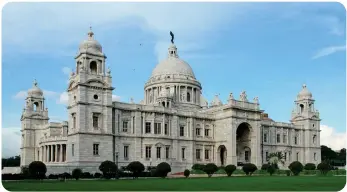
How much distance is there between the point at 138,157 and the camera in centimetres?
6450

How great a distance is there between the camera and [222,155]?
75.8 meters

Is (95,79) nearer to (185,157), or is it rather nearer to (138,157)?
(138,157)

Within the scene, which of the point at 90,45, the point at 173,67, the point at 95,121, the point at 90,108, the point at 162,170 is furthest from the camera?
the point at 173,67

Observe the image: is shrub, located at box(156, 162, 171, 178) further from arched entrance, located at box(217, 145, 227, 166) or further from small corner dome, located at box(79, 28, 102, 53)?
arched entrance, located at box(217, 145, 227, 166)

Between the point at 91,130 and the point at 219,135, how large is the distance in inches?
901

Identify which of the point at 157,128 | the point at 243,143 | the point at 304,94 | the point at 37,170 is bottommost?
the point at 37,170

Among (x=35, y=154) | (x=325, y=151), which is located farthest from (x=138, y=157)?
(x=325, y=151)

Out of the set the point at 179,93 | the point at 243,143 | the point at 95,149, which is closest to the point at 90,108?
the point at 95,149

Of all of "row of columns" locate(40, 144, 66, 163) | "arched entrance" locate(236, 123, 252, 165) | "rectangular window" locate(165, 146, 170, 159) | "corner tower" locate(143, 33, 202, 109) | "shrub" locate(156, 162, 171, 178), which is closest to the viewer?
"shrub" locate(156, 162, 171, 178)

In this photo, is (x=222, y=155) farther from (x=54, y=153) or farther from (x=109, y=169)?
(x=109, y=169)

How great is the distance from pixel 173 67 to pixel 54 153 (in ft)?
99.3

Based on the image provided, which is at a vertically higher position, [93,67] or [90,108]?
[93,67]

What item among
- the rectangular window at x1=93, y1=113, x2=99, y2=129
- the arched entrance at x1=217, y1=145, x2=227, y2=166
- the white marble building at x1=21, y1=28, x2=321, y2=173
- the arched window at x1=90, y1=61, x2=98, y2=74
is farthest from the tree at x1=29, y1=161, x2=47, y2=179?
the arched entrance at x1=217, y1=145, x2=227, y2=166

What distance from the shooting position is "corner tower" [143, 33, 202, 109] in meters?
85.1
